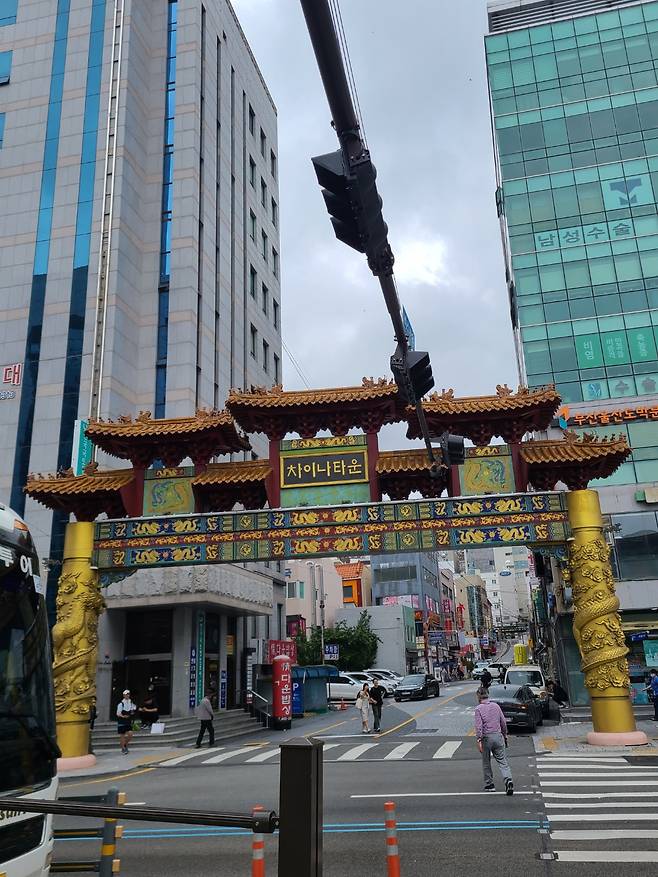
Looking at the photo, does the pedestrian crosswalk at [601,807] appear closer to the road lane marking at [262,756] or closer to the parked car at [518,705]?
the parked car at [518,705]

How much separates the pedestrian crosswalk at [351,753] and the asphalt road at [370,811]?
0.11ft

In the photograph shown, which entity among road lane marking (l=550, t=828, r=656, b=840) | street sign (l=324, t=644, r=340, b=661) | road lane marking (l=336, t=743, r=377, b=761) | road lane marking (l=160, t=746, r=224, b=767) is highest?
street sign (l=324, t=644, r=340, b=661)

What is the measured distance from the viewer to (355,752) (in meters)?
17.7

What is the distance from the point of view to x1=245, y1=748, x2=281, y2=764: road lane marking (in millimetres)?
17097

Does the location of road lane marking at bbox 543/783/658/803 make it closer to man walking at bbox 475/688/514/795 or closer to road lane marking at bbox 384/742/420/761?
man walking at bbox 475/688/514/795

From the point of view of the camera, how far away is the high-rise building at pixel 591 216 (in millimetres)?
35375

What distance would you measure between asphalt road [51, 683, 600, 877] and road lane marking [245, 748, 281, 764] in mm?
69

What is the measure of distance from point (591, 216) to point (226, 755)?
3704 centimetres

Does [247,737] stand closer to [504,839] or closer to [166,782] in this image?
[166,782]

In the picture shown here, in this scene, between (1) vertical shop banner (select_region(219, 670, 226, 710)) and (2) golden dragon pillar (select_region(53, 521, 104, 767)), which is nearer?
(2) golden dragon pillar (select_region(53, 521, 104, 767))

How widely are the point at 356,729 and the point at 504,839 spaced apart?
17.3 m

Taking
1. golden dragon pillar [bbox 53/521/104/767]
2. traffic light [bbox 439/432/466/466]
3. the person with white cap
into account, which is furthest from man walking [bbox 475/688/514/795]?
the person with white cap

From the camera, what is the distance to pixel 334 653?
4962cm

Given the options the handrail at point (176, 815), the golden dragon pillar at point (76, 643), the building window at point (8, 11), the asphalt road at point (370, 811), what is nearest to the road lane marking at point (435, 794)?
the asphalt road at point (370, 811)
